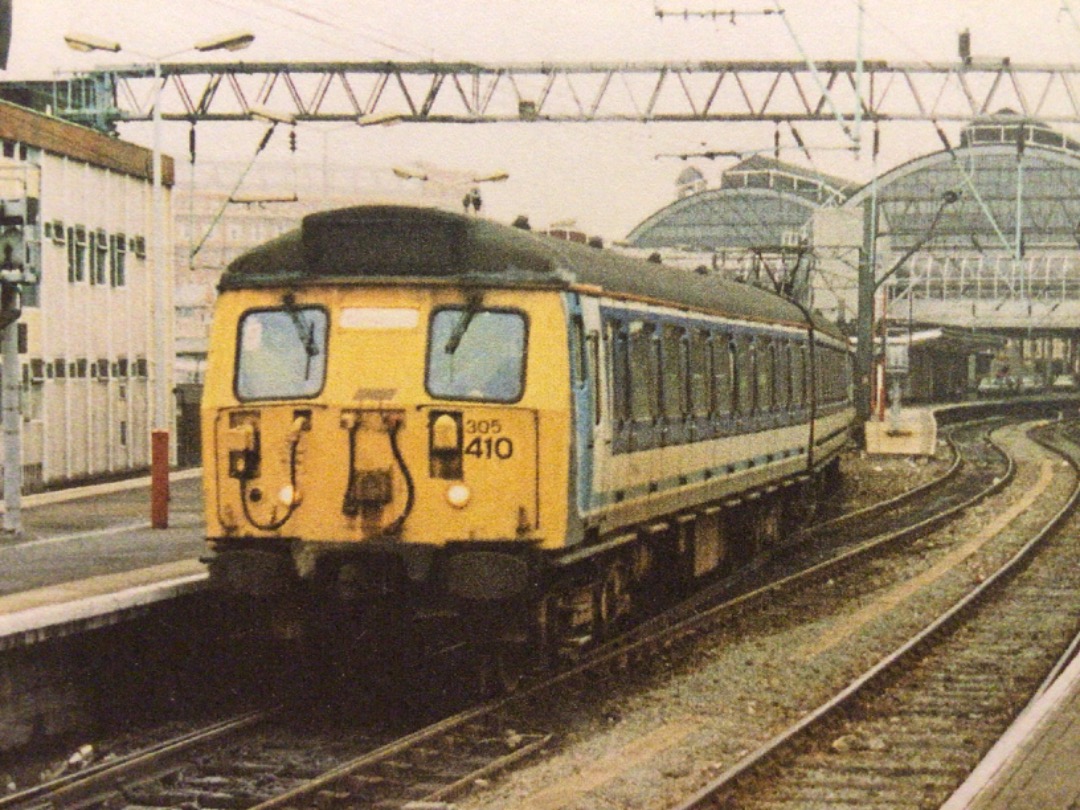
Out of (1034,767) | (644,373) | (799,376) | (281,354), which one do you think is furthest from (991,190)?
(1034,767)

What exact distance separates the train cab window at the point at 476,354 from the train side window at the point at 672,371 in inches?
121

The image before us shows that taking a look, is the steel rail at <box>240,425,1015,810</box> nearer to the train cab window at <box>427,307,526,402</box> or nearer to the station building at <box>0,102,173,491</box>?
the train cab window at <box>427,307,526,402</box>

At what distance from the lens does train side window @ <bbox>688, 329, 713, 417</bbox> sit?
15484 mm

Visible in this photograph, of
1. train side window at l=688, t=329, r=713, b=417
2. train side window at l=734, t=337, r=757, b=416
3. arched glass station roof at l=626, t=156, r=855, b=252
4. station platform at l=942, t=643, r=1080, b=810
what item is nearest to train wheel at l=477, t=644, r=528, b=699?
station platform at l=942, t=643, r=1080, b=810

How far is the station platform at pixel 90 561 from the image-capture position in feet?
36.9

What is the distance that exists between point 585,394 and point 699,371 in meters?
4.07

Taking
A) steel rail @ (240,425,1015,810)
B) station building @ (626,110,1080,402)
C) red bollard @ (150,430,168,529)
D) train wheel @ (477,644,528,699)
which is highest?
station building @ (626,110,1080,402)

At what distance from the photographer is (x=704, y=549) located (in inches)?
692

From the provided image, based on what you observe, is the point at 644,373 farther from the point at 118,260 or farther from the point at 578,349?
the point at 118,260

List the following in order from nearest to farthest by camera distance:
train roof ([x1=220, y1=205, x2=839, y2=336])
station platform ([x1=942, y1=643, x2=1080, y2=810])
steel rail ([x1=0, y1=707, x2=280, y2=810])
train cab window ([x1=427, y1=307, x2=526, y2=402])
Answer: station platform ([x1=942, y1=643, x2=1080, y2=810])
steel rail ([x1=0, y1=707, x2=280, y2=810])
train cab window ([x1=427, y1=307, x2=526, y2=402])
train roof ([x1=220, y1=205, x2=839, y2=336])

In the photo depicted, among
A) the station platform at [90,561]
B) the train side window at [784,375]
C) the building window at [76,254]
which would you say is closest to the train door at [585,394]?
the station platform at [90,561]

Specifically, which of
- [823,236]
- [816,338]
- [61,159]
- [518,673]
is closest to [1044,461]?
[823,236]

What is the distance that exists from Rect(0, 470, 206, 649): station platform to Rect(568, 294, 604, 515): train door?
2948mm

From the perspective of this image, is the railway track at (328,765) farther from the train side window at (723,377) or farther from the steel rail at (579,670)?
the train side window at (723,377)
